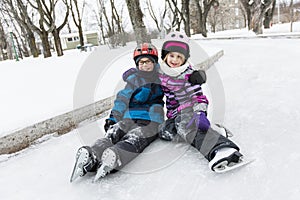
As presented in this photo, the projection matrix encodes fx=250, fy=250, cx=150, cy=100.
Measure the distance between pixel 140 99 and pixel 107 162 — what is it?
0.68m

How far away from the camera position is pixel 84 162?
60.1 inches

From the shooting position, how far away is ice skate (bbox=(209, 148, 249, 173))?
1423 millimetres

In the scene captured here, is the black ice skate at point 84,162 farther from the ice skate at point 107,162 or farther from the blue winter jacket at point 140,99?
the blue winter jacket at point 140,99

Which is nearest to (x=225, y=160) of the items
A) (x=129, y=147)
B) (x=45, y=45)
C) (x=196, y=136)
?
(x=196, y=136)

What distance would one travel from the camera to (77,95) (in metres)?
2.80

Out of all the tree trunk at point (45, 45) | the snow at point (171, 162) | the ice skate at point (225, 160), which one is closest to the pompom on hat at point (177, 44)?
the snow at point (171, 162)

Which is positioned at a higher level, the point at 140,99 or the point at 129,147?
the point at 140,99

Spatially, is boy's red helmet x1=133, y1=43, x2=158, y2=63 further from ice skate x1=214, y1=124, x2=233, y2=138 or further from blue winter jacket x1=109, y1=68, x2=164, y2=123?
ice skate x1=214, y1=124, x2=233, y2=138

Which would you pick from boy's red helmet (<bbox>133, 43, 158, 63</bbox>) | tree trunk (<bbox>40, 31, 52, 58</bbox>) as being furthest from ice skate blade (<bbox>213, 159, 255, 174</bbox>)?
tree trunk (<bbox>40, 31, 52, 58</bbox>)

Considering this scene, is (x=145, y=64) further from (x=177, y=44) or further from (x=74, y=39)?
→ (x=74, y=39)

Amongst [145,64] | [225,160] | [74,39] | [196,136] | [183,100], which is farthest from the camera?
[74,39]

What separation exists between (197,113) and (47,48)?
9.86 m

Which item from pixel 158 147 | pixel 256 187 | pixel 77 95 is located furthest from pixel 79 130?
pixel 256 187

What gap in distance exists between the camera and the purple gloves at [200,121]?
1.63 m
